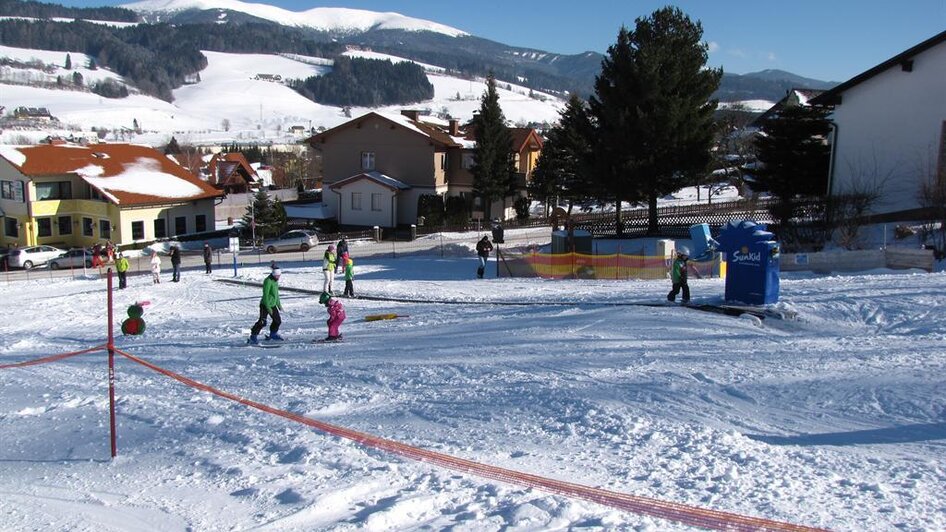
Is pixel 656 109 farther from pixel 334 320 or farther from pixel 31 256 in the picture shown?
pixel 31 256

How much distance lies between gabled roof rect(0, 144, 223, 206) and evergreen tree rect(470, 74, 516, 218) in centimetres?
1804

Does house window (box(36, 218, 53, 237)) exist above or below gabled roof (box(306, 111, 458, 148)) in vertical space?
below

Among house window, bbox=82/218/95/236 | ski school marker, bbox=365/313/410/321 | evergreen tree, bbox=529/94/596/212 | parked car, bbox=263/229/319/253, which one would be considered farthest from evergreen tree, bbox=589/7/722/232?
house window, bbox=82/218/95/236

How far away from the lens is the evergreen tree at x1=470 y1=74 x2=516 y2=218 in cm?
5075

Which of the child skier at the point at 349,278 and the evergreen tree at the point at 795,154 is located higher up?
the evergreen tree at the point at 795,154

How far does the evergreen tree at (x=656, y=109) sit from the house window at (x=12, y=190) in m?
36.8

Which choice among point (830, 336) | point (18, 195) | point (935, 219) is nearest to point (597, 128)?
point (935, 219)

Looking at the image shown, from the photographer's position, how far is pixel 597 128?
34375 mm

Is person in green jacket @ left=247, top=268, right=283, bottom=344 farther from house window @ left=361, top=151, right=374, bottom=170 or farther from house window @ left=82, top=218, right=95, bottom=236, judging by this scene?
house window @ left=361, top=151, right=374, bottom=170

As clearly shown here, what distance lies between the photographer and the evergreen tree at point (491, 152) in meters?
50.8

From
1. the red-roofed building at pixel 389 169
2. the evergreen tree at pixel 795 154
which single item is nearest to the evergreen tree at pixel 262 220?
the red-roofed building at pixel 389 169

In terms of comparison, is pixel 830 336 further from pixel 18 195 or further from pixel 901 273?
pixel 18 195

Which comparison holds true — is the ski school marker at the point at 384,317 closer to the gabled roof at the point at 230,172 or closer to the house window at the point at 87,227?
the house window at the point at 87,227

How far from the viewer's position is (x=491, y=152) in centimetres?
5131
